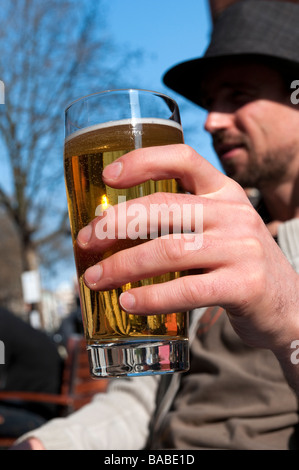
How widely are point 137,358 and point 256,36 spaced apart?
1510 mm

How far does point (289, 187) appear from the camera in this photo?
177 centimetres

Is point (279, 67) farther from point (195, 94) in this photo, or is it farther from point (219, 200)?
point (219, 200)

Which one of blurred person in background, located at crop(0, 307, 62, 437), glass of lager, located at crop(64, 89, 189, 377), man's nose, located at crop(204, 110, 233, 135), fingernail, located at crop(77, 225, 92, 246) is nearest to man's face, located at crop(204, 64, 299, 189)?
man's nose, located at crop(204, 110, 233, 135)

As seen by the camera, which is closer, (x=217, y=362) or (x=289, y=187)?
(x=217, y=362)

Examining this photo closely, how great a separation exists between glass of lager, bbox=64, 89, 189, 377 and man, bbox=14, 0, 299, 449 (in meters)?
0.05

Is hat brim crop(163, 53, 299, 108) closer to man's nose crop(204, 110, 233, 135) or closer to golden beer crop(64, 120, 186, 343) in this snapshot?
man's nose crop(204, 110, 233, 135)

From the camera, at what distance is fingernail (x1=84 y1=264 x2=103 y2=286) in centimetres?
72

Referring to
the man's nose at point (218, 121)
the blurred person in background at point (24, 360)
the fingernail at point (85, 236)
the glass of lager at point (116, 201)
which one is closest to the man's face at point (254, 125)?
the man's nose at point (218, 121)

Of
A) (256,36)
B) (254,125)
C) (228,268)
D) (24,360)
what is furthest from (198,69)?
(24,360)

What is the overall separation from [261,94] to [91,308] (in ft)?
4.49

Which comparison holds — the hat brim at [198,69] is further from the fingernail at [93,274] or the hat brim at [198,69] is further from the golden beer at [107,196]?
the fingernail at [93,274]

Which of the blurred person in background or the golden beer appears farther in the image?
the blurred person in background

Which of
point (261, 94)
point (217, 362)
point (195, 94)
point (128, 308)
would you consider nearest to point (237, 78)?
point (261, 94)
